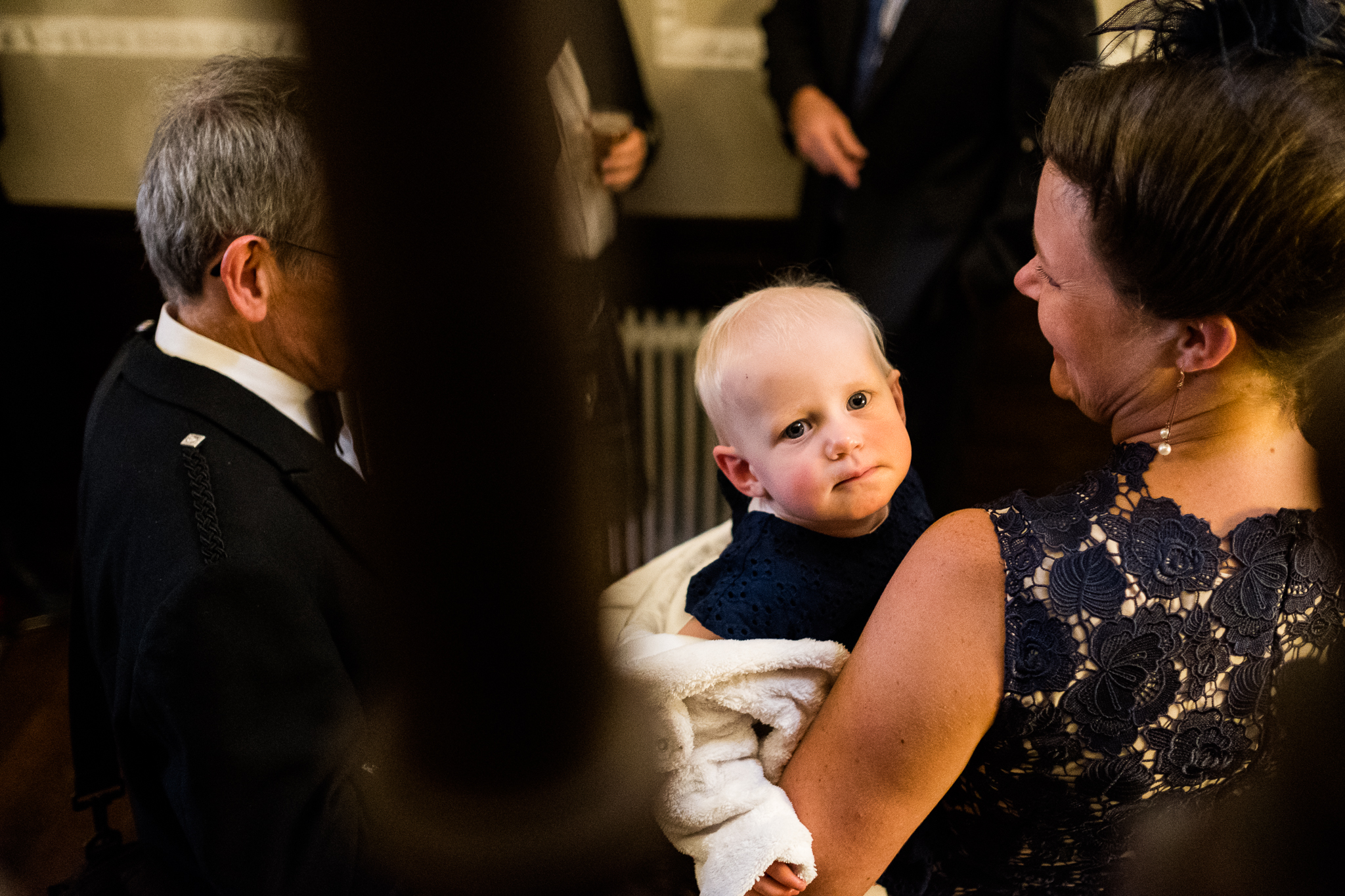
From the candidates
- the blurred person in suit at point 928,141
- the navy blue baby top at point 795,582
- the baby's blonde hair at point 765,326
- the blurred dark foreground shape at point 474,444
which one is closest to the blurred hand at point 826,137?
the blurred person in suit at point 928,141

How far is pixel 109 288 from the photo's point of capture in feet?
6.54

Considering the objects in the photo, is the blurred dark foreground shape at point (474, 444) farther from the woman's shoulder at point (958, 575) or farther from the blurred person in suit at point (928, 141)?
the blurred person in suit at point (928, 141)

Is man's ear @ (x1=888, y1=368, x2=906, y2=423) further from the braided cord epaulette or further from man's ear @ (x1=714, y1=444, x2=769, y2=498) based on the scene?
the braided cord epaulette

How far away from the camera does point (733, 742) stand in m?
0.81

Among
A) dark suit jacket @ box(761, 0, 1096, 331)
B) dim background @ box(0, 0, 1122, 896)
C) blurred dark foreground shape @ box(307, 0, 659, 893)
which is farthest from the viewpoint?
dark suit jacket @ box(761, 0, 1096, 331)

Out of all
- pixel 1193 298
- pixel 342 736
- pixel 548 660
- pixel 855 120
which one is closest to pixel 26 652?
pixel 342 736

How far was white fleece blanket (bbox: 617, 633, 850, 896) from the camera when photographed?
29.8 inches

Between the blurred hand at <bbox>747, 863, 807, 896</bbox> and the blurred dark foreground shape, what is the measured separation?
497 mm

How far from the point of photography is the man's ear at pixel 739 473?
0.99 m

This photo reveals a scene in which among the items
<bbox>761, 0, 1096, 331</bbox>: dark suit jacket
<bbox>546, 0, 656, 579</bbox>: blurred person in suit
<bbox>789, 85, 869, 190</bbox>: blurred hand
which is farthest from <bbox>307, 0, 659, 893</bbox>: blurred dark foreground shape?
<bbox>789, 85, 869, 190</bbox>: blurred hand

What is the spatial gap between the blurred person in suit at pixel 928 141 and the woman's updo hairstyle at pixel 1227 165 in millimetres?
914

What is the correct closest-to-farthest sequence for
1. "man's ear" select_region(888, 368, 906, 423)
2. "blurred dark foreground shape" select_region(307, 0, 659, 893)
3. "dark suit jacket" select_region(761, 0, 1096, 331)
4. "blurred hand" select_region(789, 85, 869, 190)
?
"blurred dark foreground shape" select_region(307, 0, 659, 893), "man's ear" select_region(888, 368, 906, 423), "dark suit jacket" select_region(761, 0, 1096, 331), "blurred hand" select_region(789, 85, 869, 190)

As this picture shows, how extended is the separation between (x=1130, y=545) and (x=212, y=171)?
822 millimetres

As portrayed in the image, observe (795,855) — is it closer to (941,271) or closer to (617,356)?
(617,356)
